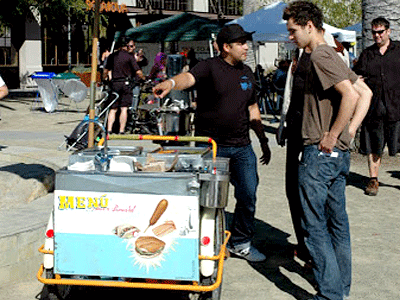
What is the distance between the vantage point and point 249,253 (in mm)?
6363

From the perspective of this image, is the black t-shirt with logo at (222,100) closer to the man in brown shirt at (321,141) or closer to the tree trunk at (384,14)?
the man in brown shirt at (321,141)

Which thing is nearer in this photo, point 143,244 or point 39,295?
point 143,244

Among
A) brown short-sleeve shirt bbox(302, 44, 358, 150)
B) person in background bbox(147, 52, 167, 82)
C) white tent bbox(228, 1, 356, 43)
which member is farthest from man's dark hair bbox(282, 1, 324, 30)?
person in background bbox(147, 52, 167, 82)

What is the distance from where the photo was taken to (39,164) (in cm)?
809

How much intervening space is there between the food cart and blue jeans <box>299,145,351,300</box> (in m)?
0.61

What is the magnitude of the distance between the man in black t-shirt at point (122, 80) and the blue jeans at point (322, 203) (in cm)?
923

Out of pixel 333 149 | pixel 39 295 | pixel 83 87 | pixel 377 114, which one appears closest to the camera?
pixel 333 149

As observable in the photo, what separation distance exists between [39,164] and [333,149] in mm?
4009

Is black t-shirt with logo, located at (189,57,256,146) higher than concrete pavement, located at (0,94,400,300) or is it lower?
higher

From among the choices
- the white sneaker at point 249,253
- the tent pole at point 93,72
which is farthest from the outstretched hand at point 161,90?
the white sneaker at point 249,253

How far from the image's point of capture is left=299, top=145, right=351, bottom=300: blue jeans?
495cm

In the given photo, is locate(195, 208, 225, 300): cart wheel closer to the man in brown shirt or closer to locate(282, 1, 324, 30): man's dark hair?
the man in brown shirt

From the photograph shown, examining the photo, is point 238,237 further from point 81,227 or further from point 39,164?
point 39,164

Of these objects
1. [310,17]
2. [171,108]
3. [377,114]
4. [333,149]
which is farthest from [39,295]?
[171,108]
